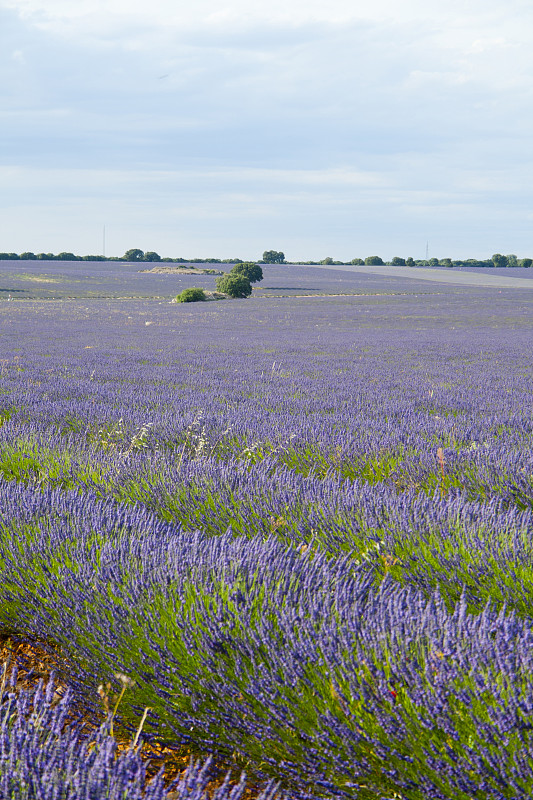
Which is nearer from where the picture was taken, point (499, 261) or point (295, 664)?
point (295, 664)

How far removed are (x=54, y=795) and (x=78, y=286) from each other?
186 feet

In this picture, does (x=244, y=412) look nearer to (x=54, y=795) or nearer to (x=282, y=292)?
(x=54, y=795)

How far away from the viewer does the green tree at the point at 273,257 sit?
370 feet

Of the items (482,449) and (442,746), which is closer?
(442,746)

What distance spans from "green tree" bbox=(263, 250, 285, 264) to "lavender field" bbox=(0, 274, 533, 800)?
11011 centimetres

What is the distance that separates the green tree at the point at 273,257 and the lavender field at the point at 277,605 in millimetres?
110110

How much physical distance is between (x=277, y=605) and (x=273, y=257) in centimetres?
11488

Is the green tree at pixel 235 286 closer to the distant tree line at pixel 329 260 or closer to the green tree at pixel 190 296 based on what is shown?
the green tree at pixel 190 296

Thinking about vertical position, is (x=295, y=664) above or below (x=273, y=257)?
below

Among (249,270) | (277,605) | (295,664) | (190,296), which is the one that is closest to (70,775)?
(295,664)

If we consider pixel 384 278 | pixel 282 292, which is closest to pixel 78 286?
pixel 282 292

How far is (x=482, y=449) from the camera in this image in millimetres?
4363

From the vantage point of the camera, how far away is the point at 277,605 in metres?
1.89

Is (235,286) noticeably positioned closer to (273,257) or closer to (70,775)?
(70,775)
